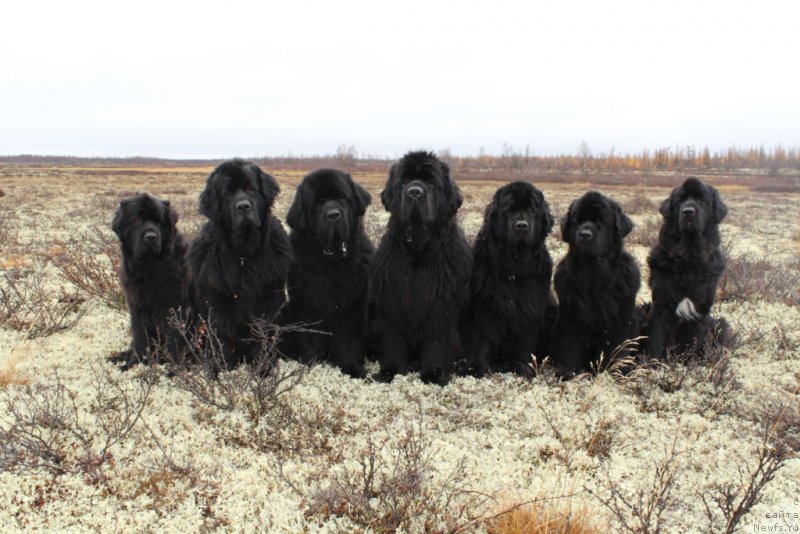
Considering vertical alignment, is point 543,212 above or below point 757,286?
above

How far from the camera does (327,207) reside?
4762 millimetres

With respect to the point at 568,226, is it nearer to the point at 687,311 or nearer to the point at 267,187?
the point at 687,311

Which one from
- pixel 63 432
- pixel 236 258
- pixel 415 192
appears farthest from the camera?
pixel 236 258

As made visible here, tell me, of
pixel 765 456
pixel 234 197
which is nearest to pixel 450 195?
pixel 234 197

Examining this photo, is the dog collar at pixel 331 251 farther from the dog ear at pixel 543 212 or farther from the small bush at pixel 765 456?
the small bush at pixel 765 456

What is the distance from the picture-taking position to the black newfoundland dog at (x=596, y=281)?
4.91 m

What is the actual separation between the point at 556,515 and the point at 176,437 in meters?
2.71

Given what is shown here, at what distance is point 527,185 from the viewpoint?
195 inches

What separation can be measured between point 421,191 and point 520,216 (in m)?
0.97

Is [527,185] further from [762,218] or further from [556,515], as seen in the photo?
[762,218]

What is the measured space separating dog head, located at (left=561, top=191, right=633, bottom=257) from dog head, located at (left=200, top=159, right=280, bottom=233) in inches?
116

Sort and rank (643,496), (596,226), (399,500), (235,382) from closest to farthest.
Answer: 1. (399,500)
2. (643,496)
3. (235,382)
4. (596,226)

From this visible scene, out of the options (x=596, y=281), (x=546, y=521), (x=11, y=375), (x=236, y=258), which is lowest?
(x=546, y=521)

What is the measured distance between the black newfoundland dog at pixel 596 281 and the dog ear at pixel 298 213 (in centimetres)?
257
